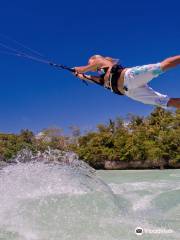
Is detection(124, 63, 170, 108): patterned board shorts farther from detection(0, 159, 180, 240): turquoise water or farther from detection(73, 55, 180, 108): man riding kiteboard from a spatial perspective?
detection(0, 159, 180, 240): turquoise water

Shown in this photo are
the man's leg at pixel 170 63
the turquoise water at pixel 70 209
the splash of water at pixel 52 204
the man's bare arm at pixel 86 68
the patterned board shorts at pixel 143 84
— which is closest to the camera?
the man's leg at pixel 170 63

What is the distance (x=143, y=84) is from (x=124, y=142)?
49.5m

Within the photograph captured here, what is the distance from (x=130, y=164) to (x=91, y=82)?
161 feet

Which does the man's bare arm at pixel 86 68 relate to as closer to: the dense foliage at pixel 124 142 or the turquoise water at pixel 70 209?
the turquoise water at pixel 70 209

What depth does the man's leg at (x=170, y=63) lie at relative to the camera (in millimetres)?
6370

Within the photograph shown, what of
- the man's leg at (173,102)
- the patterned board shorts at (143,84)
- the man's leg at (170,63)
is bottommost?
the man's leg at (173,102)

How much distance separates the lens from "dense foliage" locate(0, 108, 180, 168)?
52688mm

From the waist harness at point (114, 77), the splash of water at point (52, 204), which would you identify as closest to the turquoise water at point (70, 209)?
the splash of water at point (52, 204)

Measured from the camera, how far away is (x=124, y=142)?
5625 cm

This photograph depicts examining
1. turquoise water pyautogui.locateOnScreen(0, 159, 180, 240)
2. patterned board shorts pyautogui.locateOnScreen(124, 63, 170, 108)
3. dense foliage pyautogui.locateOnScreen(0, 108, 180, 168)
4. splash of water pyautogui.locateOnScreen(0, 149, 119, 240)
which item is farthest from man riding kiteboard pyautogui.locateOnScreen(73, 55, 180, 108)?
dense foliage pyautogui.locateOnScreen(0, 108, 180, 168)

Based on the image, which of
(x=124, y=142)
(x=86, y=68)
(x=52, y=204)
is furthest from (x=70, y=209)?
(x=124, y=142)

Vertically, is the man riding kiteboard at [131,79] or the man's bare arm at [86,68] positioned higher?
the man's bare arm at [86,68]

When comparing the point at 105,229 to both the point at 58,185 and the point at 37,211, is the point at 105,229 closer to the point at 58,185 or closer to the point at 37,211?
the point at 37,211

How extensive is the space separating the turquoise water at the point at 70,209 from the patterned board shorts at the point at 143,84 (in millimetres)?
1917
